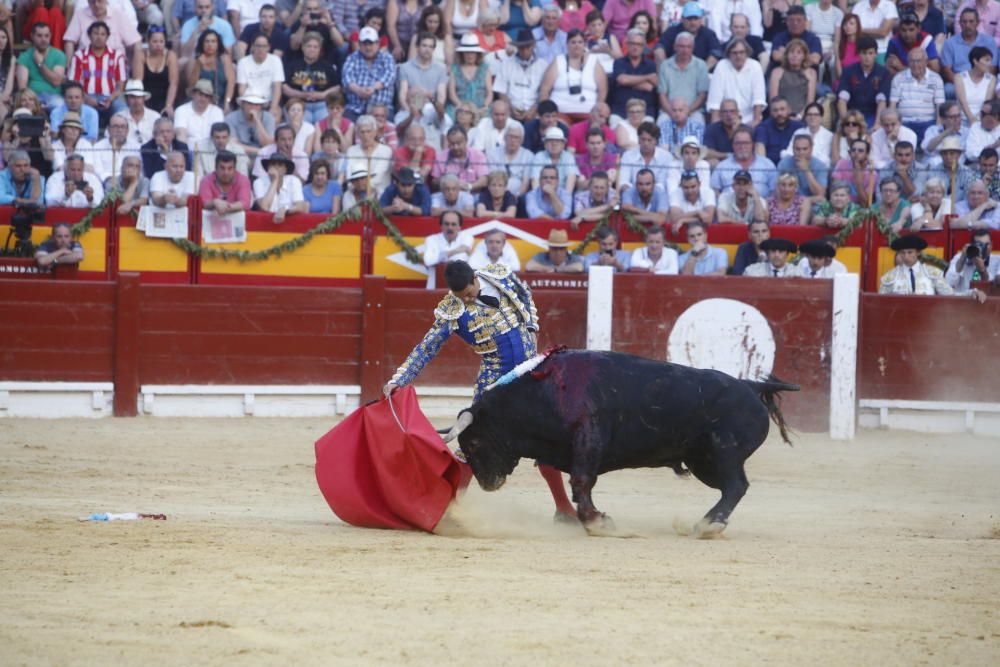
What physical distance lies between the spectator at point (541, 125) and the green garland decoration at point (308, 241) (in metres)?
1.40

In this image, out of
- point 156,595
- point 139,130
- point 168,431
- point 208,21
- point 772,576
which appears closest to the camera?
point 156,595

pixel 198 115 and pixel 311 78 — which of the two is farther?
pixel 311 78

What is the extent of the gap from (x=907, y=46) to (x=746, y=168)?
2.36 m

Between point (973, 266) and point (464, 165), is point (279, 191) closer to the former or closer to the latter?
point (464, 165)

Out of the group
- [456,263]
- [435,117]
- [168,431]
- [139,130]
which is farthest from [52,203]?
[456,263]

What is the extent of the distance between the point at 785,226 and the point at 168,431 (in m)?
Answer: 4.73

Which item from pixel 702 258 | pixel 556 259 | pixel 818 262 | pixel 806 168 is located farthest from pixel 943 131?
pixel 556 259

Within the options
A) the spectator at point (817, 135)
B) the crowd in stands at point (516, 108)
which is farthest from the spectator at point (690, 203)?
the spectator at point (817, 135)

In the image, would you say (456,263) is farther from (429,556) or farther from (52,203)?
(52,203)

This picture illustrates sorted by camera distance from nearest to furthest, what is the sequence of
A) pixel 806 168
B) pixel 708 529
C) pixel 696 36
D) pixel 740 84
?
1. pixel 708 529
2. pixel 806 168
3. pixel 740 84
4. pixel 696 36

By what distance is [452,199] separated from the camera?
1078 centimetres

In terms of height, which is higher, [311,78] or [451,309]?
[311,78]

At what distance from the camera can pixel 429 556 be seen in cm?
552

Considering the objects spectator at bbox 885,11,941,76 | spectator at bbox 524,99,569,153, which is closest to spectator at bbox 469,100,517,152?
spectator at bbox 524,99,569,153
